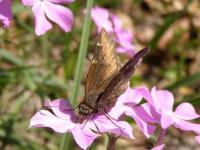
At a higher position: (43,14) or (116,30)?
(43,14)

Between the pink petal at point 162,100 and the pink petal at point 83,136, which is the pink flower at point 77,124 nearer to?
the pink petal at point 83,136

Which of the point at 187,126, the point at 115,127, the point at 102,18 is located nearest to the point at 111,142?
the point at 115,127

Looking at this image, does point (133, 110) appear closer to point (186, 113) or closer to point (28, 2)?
point (186, 113)

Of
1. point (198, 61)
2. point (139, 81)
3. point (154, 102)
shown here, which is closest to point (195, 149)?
point (139, 81)

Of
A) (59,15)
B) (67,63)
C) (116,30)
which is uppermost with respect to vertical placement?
(59,15)

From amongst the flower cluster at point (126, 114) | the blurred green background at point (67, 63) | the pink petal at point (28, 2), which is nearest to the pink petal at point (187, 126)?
the flower cluster at point (126, 114)
